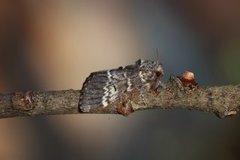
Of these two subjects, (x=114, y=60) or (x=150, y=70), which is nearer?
(x=150, y=70)

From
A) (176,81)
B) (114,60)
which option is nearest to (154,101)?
(176,81)

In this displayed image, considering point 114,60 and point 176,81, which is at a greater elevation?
point 176,81

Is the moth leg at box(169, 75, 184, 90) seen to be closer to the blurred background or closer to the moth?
the moth

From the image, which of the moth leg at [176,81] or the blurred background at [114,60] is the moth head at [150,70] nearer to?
the moth leg at [176,81]

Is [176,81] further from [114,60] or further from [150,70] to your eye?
Answer: [114,60]

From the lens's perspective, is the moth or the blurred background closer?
the moth

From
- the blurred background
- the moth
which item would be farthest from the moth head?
the blurred background

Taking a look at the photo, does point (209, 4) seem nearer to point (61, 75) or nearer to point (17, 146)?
point (61, 75)
